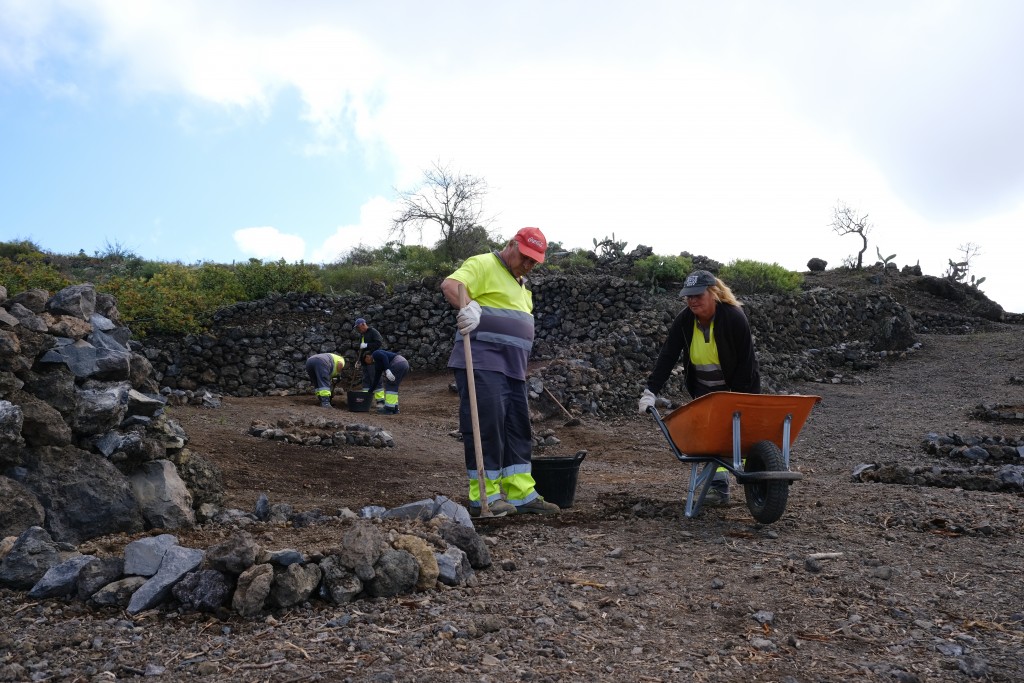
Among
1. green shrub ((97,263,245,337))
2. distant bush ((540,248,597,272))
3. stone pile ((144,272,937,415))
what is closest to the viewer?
stone pile ((144,272,937,415))

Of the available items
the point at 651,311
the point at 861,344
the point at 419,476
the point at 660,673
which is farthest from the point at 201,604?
the point at 861,344

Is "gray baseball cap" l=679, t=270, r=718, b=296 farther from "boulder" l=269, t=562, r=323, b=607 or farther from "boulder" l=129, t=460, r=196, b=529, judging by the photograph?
"boulder" l=129, t=460, r=196, b=529

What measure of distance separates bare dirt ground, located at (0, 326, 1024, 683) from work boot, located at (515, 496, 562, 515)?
172mm

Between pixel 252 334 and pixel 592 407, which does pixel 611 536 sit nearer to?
pixel 592 407

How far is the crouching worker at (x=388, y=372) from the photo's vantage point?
40.5 ft

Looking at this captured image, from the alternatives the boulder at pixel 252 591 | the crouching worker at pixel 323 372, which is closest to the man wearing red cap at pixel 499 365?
the boulder at pixel 252 591

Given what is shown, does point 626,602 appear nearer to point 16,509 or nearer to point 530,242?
point 530,242

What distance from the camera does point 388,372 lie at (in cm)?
1238

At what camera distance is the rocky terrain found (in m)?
2.57

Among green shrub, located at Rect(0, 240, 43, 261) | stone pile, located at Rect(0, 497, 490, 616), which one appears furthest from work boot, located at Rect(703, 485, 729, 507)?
green shrub, located at Rect(0, 240, 43, 261)

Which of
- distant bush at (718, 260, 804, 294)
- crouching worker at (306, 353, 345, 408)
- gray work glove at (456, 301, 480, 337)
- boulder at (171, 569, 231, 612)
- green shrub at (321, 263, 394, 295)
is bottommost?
boulder at (171, 569, 231, 612)

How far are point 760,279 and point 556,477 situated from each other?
13928 mm

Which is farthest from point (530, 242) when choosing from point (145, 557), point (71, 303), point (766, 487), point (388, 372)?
point (388, 372)

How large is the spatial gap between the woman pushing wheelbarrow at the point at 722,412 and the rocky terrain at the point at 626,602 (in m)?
0.23
